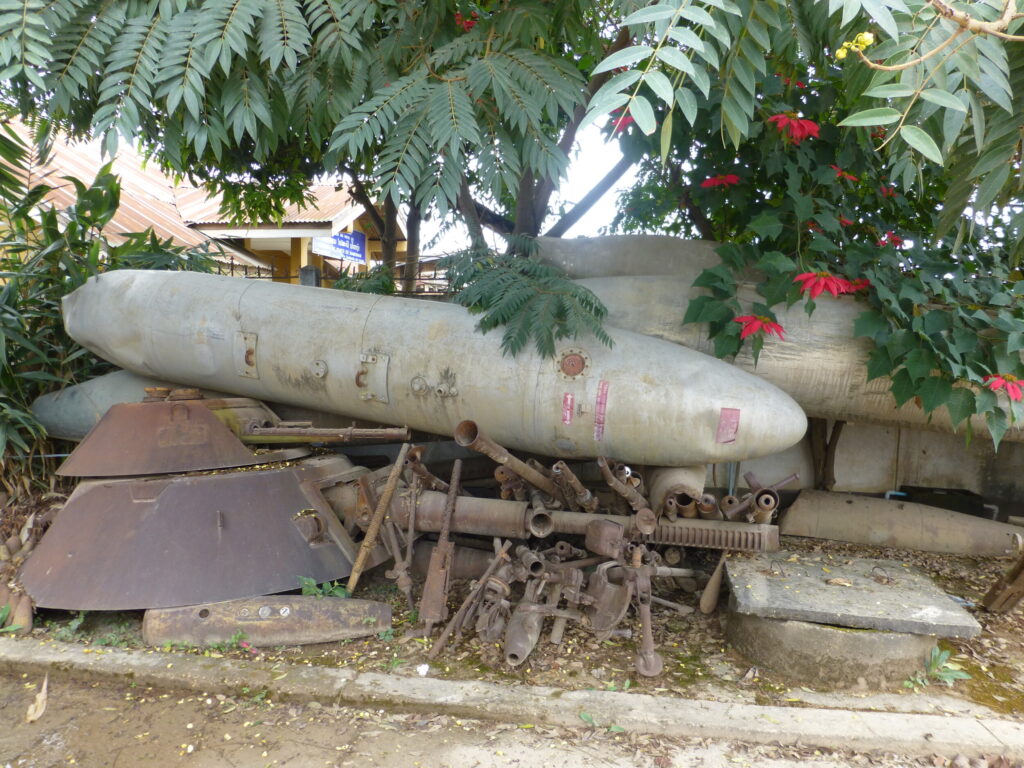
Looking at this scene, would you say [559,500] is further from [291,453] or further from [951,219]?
[951,219]

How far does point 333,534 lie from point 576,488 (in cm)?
165

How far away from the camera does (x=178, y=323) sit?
515cm

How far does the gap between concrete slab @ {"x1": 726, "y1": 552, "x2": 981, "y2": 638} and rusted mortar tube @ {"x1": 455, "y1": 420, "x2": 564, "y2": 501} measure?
1215mm

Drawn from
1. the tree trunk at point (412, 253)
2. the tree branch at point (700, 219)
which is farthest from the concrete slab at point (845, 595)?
the tree trunk at point (412, 253)

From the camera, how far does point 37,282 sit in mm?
5977

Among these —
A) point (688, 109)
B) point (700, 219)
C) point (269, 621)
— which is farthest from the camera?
point (700, 219)

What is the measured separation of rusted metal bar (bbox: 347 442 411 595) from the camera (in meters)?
4.11

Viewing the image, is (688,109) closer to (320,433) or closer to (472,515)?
(472,515)

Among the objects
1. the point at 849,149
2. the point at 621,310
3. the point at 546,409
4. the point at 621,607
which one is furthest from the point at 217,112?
the point at 849,149

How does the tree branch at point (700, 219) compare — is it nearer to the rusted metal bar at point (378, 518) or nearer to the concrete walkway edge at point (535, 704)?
the rusted metal bar at point (378, 518)

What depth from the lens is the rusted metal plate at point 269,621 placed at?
12.7ft

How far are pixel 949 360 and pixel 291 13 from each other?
4136mm

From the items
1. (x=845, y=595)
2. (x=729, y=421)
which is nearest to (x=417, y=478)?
(x=729, y=421)

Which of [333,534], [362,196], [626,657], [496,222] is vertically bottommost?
[626,657]
